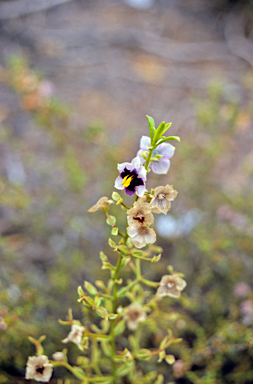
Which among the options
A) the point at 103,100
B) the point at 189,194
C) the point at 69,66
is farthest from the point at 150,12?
the point at 189,194

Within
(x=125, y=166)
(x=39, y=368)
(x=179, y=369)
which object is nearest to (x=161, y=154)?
(x=125, y=166)

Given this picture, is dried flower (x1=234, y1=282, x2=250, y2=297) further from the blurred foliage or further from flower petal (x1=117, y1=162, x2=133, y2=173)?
flower petal (x1=117, y1=162, x2=133, y2=173)

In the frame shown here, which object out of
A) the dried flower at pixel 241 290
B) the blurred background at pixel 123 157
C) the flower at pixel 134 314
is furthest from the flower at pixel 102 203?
the dried flower at pixel 241 290

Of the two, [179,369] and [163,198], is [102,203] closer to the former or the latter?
[163,198]

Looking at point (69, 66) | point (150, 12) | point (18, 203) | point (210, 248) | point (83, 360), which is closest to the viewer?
point (83, 360)

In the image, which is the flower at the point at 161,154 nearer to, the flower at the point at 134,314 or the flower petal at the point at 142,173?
the flower petal at the point at 142,173

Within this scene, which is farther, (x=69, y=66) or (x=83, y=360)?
(x=69, y=66)

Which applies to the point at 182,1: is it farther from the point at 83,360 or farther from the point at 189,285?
the point at 83,360
